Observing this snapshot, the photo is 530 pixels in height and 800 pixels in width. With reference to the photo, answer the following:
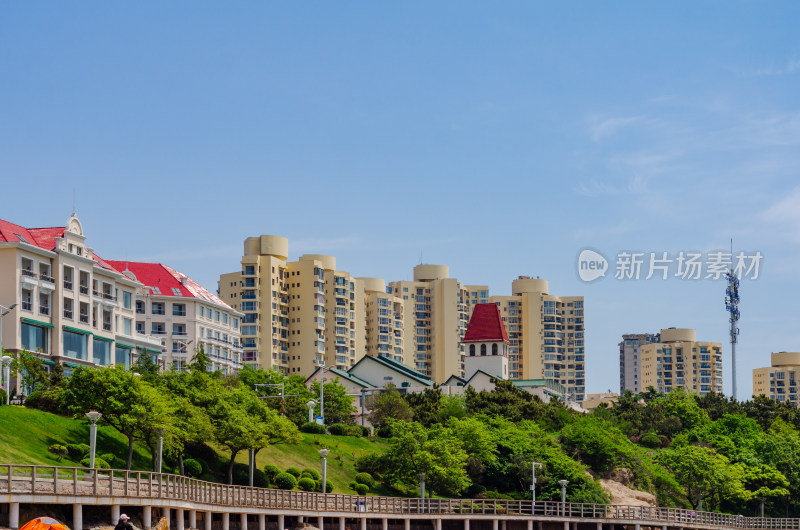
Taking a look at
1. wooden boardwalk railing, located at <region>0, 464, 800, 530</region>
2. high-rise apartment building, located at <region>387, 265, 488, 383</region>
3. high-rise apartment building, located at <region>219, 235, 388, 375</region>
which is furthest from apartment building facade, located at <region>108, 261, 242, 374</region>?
high-rise apartment building, located at <region>387, 265, 488, 383</region>

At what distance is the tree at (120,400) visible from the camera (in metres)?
63.7

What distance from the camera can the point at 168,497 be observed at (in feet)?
166

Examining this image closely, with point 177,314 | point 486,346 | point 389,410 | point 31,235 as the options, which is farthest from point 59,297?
point 486,346

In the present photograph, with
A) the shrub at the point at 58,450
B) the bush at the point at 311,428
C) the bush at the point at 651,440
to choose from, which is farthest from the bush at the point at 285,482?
the bush at the point at 651,440

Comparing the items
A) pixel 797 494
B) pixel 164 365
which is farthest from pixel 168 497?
pixel 797 494

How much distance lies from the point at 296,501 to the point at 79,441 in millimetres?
14060

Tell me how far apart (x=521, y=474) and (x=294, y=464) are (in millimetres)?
18012

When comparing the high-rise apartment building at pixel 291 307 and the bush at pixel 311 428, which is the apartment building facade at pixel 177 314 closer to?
the bush at pixel 311 428

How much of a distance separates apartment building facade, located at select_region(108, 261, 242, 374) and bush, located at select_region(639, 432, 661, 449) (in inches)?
1840

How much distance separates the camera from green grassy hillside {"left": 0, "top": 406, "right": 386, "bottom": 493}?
206 ft

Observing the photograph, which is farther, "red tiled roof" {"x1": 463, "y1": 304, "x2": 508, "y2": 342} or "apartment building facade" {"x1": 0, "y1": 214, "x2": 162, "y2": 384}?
"red tiled roof" {"x1": 463, "y1": 304, "x2": 508, "y2": 342}

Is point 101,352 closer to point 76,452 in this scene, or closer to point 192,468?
point 192,468

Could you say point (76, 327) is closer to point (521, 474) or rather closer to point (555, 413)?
point (521, 474)

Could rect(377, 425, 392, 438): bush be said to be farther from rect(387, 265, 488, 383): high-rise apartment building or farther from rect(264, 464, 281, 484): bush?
rect(387, 265, 488, 383): high-rise apartment building
